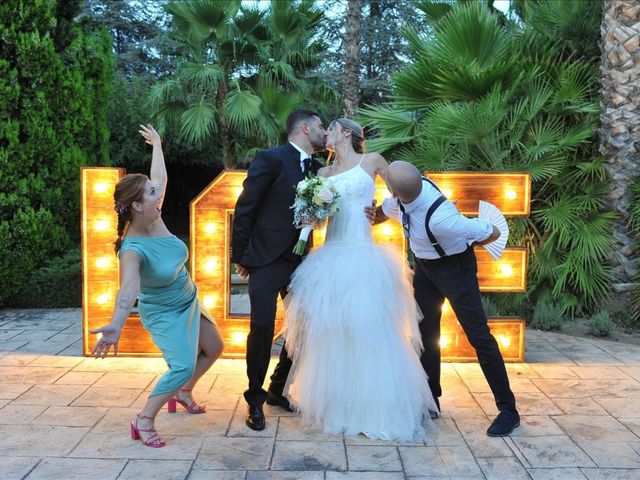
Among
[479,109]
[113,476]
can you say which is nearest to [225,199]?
[113,476]

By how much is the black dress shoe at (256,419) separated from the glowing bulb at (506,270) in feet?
8.34

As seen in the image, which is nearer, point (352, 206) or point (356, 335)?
point (356, 335)

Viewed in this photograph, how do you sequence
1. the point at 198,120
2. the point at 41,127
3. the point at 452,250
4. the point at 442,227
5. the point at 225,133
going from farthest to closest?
the point at 225,133, the point at 198,120, the point at 41,127, the point at 452,250, the point at 442,227

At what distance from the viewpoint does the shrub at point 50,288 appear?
7.59 metres

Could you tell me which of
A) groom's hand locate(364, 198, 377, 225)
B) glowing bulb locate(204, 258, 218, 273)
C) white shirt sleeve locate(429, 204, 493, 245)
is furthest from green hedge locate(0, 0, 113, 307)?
white shirt sleeve locate(429, 204, 493, 245)

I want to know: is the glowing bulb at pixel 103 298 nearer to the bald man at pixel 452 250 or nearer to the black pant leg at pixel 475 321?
the bald man at pixel 452 250

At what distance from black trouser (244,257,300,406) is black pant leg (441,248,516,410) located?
43.2 inches

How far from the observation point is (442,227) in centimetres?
371

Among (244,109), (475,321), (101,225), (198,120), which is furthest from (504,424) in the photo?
(198,120)

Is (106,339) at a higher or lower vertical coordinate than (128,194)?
lower

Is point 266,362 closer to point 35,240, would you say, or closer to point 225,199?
point 225,199

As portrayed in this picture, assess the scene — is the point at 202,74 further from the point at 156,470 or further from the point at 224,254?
the point at 156,470

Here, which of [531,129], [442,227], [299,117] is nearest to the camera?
[442,227]

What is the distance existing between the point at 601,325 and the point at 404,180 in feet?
12.5
